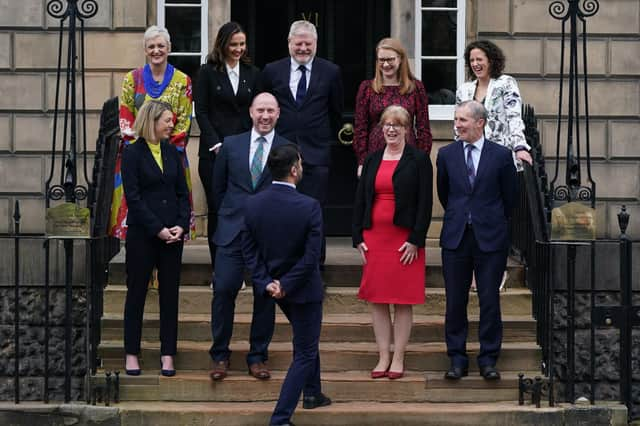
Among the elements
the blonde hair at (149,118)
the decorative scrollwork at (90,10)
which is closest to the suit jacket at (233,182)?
the blonde hair at (149,118)

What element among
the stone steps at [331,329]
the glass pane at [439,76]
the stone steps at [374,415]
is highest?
the glass pane at [439,76]

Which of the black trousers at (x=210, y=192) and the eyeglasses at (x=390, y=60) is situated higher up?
the eyeglasses at (x=390, y=60)

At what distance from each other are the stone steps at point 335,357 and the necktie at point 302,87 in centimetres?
187

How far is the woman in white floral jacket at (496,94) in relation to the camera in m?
10.5

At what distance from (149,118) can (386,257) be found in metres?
1.94

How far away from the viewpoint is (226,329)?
31.6ft

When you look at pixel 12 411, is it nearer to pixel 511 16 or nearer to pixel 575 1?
pixel 575 1

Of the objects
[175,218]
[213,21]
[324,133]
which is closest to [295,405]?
[175,218]

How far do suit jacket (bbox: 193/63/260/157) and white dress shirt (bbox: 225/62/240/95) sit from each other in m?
0.02

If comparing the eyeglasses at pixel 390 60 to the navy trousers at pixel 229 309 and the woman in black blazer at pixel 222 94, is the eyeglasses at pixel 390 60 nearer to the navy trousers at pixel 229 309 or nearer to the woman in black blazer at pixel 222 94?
the woman in black blazer at pixel 222 94

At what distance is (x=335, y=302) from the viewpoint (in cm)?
1073

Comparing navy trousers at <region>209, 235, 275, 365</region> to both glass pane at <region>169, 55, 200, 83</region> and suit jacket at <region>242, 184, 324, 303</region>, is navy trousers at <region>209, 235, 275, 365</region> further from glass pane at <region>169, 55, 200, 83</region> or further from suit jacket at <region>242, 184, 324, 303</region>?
glass pane at <region>169, 55, 200, 83</region>

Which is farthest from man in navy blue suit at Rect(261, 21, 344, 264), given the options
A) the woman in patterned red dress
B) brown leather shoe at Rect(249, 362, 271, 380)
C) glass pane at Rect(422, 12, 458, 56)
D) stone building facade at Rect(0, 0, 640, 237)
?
glass pane at Rect(422, 12, 458, 56)

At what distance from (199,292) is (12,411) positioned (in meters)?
1.84
